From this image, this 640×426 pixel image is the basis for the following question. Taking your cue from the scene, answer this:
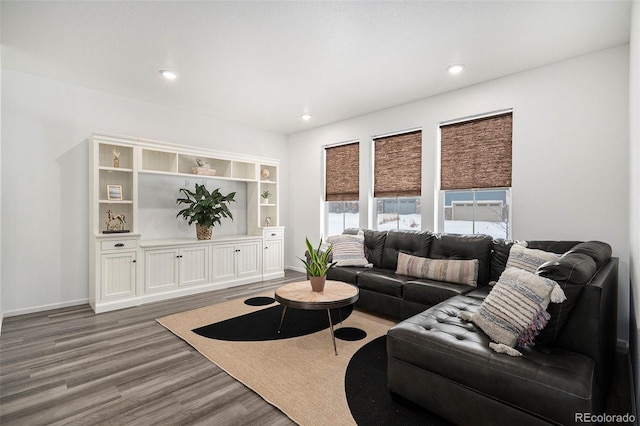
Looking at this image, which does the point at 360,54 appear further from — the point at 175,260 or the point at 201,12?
the point at 175,260

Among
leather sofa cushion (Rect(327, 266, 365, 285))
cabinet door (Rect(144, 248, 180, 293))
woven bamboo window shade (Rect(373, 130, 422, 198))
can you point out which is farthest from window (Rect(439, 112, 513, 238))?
cabinet door (Rect(144, 248, 180, 293))

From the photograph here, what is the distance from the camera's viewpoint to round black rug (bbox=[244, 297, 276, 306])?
13.5 feet

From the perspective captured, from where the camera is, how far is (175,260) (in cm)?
447

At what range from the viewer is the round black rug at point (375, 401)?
187 cm

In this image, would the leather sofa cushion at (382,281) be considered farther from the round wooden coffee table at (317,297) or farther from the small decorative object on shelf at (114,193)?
the small decorative object on shelf at (114,193)

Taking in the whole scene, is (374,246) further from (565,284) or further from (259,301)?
(565,284)

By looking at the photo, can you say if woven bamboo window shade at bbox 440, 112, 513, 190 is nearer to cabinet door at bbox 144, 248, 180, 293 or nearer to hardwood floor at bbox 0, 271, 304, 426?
hardwood floor at bbox 0, 271, 304, 426

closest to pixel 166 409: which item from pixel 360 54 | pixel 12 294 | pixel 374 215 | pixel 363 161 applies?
pixel 12 294

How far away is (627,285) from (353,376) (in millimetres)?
2839

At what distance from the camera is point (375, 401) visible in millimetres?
2055

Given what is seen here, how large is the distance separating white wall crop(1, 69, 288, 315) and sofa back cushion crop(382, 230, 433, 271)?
4.08 metres

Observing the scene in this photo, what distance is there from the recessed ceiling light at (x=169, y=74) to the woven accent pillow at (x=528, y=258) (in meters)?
4.19

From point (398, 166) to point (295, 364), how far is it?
330cm

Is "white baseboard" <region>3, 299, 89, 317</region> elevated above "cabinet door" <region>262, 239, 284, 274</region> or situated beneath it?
situated beneath
